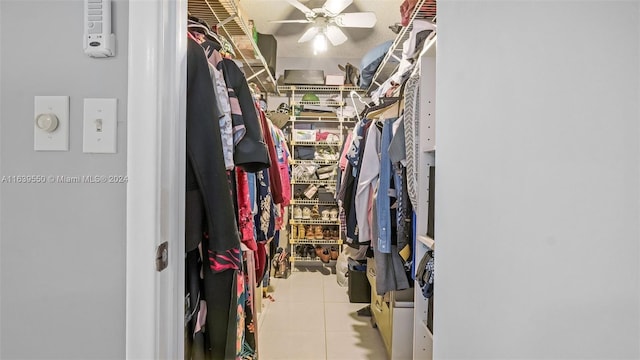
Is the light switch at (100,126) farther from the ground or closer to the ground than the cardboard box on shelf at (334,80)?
closer to the ground

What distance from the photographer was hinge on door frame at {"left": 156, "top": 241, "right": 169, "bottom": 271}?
0.75 metres

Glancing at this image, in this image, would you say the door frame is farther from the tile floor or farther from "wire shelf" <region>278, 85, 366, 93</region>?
"wire shelf" <region>278, 85, 366, 93</region>

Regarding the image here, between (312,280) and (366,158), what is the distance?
6.76ft

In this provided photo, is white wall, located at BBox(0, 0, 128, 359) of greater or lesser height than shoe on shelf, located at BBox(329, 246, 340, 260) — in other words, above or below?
above

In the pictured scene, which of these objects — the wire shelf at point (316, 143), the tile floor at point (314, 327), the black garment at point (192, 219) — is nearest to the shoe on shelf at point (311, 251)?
the tile floor at point (314, 327)

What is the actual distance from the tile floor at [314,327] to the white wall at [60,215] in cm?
156

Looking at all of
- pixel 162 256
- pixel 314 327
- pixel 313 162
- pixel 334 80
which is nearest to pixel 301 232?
pixel 313 162

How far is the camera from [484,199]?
72 centimetres

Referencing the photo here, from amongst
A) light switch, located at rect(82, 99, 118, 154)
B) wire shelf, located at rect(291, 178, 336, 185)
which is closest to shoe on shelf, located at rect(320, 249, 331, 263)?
wire shelf, located at rect(291, 178, 336, 185)

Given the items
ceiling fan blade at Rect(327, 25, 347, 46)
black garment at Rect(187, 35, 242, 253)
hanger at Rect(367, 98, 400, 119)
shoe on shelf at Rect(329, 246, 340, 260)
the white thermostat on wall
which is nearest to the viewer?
the white thermostat on wall

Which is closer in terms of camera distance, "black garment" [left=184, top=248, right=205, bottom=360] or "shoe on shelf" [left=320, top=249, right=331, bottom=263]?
"black garment" [left=184, top=248, right=205, bottom=360]

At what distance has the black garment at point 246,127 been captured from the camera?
3.69 feet

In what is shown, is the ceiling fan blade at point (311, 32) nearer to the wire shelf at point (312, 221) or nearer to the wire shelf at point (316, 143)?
the wire shelf at point (316, 143)

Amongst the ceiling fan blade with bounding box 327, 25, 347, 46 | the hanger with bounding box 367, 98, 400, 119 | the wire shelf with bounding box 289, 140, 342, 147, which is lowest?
the wire shelf with bounding box 289, 140, 342, 147
